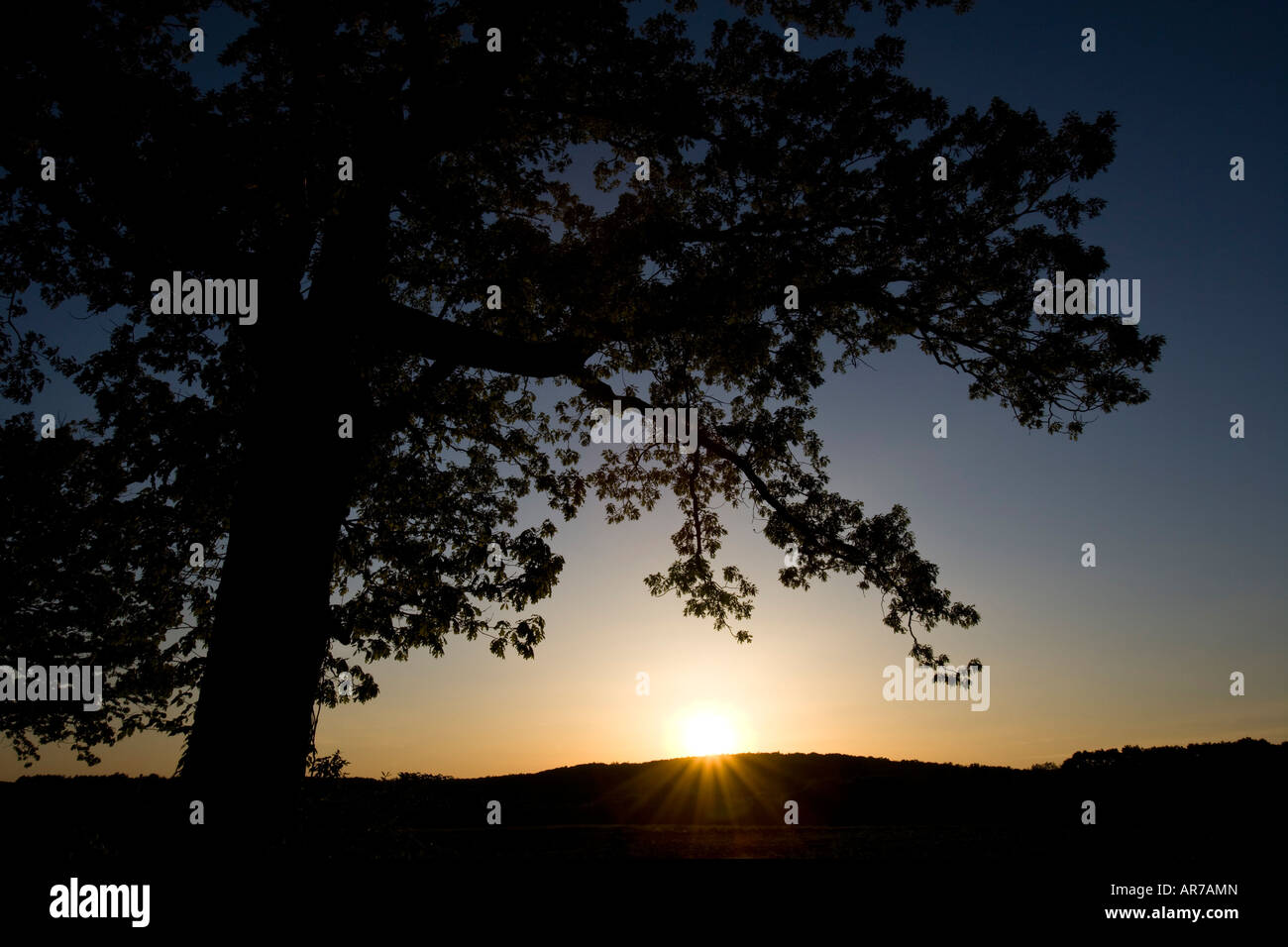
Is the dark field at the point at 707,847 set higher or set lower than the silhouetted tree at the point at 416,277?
lower

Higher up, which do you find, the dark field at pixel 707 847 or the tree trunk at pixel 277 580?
the tree trunk at pixel 277 580

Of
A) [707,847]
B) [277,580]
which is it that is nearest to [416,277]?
[277,580]

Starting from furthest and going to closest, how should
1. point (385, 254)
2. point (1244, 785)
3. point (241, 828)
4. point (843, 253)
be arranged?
1. point (1244, 785)
2. point (843, 253)
3. point (385, 254)
4. point (241, 828)

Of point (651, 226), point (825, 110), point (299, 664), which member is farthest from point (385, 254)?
point (825, 110)

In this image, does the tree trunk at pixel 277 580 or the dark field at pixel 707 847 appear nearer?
the dark field at pixel 707 847

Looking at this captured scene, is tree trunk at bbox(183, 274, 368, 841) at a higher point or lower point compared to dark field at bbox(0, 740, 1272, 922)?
higher

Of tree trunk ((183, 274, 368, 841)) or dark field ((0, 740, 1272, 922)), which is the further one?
tree trunk ((183, 274, 368, 841))

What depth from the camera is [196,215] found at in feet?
28.4

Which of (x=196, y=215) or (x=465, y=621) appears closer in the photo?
(x=196, y=215)

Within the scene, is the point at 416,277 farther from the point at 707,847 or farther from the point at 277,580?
the point at 707,847

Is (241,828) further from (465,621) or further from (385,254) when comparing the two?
(385,254)

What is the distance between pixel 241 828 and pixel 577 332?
7.57m

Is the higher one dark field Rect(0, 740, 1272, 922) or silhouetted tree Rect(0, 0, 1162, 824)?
silhouetted tree Rect(0, 0, 1162, 824)
